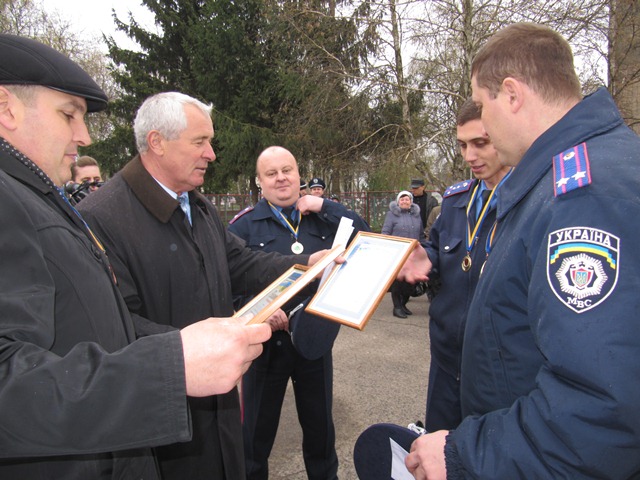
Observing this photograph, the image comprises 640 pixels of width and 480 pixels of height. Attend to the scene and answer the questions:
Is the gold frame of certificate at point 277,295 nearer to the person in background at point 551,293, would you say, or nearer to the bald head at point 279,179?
the person in background at point 551,293

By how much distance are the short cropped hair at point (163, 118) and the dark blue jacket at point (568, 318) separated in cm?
170

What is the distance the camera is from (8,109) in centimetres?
124

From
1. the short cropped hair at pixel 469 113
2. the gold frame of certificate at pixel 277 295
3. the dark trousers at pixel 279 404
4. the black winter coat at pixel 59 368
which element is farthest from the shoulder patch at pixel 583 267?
the dark trousers at pixel 279 404

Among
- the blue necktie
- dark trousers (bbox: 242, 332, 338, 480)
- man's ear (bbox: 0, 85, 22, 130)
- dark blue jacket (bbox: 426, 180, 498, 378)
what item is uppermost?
man's ear (bbox: 0, 85, 22, 130)

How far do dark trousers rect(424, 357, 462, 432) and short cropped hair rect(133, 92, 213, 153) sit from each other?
203 cm

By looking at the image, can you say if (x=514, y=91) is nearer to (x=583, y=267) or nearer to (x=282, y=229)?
(x=583, y=267)

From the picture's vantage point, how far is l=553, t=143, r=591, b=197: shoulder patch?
1062 mm

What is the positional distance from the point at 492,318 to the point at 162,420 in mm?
962

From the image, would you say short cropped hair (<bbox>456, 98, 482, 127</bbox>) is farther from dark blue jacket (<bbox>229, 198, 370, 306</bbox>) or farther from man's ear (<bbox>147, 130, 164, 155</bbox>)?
man's ear (<bbox>147, 130, 164, 155</bbox>)

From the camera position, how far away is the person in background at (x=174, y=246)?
1.92 metres

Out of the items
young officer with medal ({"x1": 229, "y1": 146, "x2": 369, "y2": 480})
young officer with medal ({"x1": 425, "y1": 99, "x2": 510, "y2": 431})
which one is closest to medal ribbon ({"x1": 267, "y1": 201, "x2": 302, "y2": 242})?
young officer with medal ({"x1": 229, "y1": 146, "x2": 369, "y2": 480})

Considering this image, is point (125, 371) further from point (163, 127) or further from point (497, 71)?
point (163, 127)

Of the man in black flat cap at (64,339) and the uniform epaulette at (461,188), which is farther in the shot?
the uniform epaulette at (461,188)

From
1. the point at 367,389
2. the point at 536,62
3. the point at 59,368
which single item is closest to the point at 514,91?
the point at 536,62
